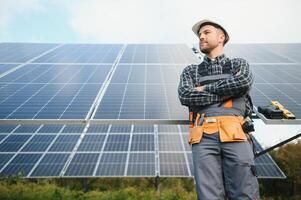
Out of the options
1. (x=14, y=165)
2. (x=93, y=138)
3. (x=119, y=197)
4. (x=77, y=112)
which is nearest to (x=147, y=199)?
(x=119, y=197)

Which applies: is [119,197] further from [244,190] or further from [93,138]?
[244,190]

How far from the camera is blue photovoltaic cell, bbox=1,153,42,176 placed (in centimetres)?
959

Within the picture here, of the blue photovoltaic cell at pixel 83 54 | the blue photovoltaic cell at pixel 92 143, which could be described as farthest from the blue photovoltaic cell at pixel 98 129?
the blue photovoltaic cell at pixel 83 54

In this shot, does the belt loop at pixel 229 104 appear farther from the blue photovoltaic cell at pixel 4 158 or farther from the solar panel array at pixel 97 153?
the blue photovoltaic cell at pixel 4 158

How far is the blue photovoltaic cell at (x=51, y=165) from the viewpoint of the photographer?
31.4 feet

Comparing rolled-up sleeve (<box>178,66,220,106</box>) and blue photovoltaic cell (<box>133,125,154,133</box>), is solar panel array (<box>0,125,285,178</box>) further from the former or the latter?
rolled-up sleeve (<box>178,66,220,106</box>)

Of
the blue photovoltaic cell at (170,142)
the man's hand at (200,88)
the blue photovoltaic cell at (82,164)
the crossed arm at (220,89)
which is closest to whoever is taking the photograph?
the crossed arm at (220,89)

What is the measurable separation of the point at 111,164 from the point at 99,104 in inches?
174

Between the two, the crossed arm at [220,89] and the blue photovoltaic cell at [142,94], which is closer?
the crossed arm at [220,89]

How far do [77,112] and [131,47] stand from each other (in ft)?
24.8

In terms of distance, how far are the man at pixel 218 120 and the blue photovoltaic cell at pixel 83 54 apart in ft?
20.2

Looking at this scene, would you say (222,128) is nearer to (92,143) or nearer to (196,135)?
(196,135)

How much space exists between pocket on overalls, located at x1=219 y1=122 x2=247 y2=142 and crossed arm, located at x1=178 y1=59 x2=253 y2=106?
13.6 inches

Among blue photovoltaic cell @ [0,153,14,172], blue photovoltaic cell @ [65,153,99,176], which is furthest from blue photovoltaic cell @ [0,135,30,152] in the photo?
blue photovoltaic cell @ [65,153,99,176]
